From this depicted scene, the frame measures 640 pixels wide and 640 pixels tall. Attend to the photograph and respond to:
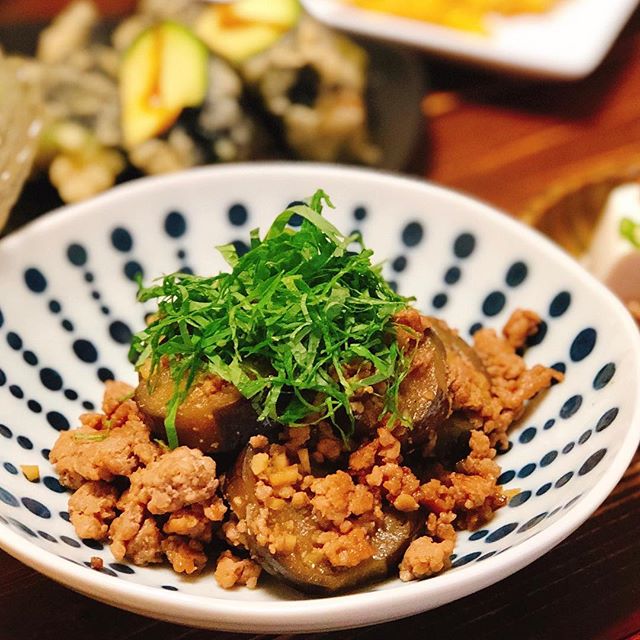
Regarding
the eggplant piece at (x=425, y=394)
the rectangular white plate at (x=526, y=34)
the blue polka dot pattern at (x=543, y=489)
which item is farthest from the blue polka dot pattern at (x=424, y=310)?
the rectangular white plate at (x=526, y=34)

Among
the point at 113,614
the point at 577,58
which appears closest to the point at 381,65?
the point at 577,58

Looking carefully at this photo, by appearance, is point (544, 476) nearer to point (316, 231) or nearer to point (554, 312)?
point (554, 312)

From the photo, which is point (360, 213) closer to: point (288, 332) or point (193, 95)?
point (288, 332)

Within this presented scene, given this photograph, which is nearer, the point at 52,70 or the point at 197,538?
the point at 197,538

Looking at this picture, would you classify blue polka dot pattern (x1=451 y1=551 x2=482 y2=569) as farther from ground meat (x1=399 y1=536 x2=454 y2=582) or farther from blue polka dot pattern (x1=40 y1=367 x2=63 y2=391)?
blue polka dot pattern (x1=40 y1=367 x2=63 y2=391)

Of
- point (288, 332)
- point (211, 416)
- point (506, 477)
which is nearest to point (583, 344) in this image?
point (506, 477)

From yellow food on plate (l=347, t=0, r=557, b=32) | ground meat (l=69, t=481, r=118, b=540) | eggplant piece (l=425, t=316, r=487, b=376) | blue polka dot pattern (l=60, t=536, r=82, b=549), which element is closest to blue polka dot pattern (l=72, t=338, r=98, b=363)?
ground meat (l=69, t=481, r=118, b=540)
